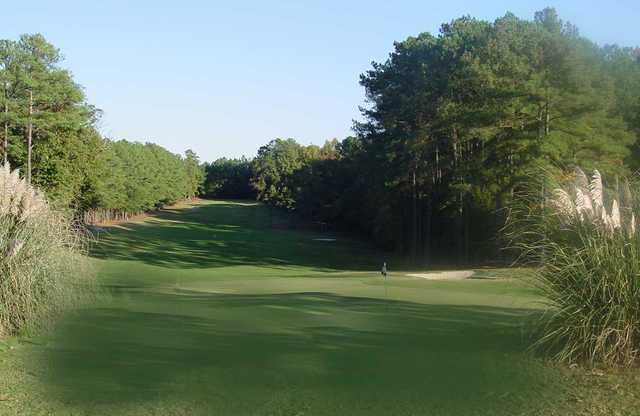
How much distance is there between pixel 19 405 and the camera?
299 inches

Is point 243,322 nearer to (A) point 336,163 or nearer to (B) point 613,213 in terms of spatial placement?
(B) point 613,213

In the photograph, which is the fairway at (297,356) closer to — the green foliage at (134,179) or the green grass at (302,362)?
the green grass at (302,362)

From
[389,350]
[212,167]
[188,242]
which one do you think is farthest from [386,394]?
[212,167]

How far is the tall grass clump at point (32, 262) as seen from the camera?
35.2ft

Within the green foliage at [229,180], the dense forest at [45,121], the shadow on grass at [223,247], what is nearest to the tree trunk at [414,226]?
the shadow on grass at [223,247]

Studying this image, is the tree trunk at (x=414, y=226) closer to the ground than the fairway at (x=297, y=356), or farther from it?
farther from it

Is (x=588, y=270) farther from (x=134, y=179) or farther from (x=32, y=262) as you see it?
(x=134, y=179)

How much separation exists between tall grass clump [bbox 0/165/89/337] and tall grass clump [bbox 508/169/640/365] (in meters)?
7.67

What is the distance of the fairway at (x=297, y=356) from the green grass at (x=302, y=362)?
3 cm

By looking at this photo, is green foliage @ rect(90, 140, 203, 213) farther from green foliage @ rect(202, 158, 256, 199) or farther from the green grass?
the green grass

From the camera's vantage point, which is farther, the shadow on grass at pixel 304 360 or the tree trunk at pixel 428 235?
the tree trunk at pixel 428 235

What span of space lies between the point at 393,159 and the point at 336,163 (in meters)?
31.9

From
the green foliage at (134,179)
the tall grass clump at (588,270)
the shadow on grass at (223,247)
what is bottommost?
the shadow on grass at (223,247)

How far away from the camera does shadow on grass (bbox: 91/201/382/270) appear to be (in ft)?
155
